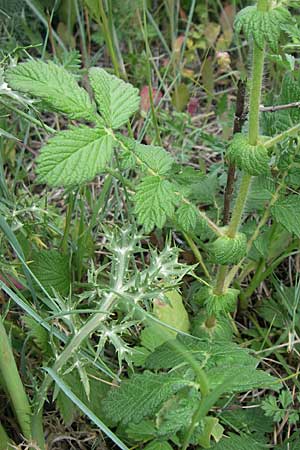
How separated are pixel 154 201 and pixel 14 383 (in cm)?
47

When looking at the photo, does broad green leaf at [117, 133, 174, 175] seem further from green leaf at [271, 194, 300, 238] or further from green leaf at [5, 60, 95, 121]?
green leaf at [271, 194, 300, 238]

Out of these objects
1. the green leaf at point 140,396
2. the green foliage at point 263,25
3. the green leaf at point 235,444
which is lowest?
the green leaf at point 235,444

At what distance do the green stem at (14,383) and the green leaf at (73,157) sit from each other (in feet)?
1.11

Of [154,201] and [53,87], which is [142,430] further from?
[53,87]

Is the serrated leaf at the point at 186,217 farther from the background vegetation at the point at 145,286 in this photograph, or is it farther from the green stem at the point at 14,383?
the green stem at the point at 14,383

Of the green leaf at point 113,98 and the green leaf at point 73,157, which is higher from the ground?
the green leaf at point 113,98

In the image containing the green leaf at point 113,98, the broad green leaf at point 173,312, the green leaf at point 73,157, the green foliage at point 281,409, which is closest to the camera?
the green leaf at point 73,157

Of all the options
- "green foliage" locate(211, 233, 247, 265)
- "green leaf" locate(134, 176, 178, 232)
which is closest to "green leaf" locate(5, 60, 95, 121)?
"green leaf" locate(134, 176, 178, 232)

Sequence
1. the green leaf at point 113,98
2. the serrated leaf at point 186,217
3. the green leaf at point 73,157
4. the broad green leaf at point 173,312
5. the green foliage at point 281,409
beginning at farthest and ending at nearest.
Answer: the broad green leaf at point 173,312, the green foliage at point 281,409, the serrated leaf at point 186,217, the green leaf at point 113,98, the green leaf at point 73,157

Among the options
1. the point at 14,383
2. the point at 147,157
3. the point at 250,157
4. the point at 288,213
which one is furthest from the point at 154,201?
the point at 14,383

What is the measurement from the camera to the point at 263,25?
121cm

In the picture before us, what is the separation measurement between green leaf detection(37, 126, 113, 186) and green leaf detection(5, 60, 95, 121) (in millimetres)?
41

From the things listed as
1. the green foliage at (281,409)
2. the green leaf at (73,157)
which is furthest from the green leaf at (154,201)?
the green foliage at (281,409)

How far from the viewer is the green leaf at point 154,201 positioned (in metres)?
1.29
